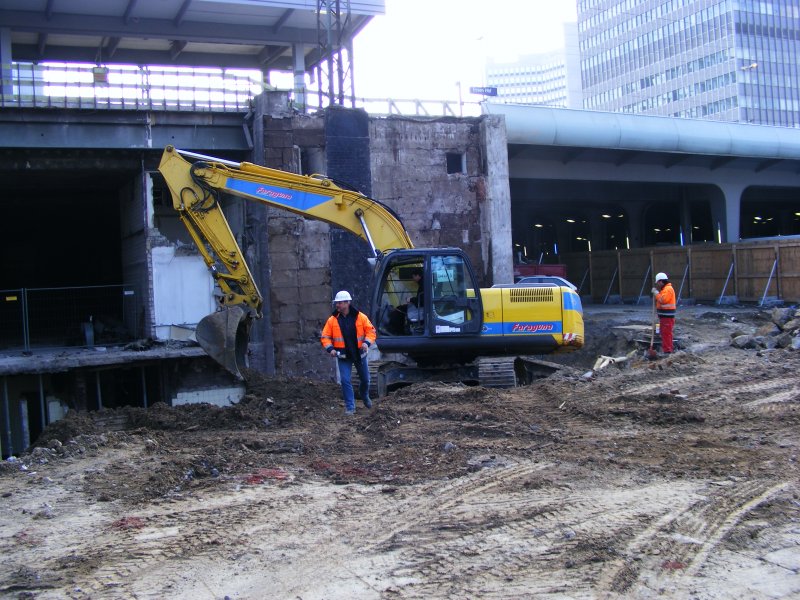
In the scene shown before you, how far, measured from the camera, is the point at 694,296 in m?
→ 31.2

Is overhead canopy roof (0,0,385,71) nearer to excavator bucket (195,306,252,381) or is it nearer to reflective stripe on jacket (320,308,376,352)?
excavator bucket (195,306,252,381)

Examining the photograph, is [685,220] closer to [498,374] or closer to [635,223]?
[635,223]

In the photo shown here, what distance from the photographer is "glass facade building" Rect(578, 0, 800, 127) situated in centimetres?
10100

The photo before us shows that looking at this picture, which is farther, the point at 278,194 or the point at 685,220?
the point at 685,220

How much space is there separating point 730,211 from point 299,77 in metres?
21.2

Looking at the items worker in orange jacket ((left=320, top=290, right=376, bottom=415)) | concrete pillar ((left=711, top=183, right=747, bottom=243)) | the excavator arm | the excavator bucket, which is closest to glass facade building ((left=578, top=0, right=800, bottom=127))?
concrete pillar ((left=711, top=183, right=747, bottom=243))

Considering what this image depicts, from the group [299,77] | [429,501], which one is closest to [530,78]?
[299,77]

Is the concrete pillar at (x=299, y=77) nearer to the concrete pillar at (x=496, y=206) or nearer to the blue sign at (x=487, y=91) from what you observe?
the concrete pillar at (x=496, y=206)

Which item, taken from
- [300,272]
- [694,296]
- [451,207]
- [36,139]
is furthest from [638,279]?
[36,139]

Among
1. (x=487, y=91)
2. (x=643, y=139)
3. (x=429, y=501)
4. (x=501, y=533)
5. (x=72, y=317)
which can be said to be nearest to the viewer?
(x=501, y=533)

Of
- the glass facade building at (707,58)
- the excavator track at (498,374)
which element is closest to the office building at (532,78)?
the glass facade building at (707,58)

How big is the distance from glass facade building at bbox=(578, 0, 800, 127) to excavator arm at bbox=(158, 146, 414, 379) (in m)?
95.5

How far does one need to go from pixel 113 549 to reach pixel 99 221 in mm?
24933

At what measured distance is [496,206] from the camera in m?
22.7
